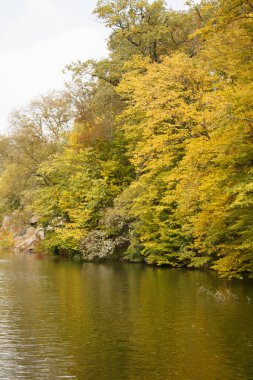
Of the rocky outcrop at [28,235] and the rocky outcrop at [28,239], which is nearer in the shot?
the rocky outcrop at [28,235]

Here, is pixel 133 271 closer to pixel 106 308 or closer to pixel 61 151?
pixel 106 308

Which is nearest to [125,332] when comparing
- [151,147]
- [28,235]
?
[151,147]

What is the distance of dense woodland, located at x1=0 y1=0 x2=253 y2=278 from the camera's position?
20.5 metres

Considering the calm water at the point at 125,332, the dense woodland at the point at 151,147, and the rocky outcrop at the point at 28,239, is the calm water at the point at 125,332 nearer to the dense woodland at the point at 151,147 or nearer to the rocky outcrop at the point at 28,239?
the dense woodland at the point at 151,147

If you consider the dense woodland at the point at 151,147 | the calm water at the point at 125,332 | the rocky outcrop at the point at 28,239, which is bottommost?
the calm water at the point at 125,332

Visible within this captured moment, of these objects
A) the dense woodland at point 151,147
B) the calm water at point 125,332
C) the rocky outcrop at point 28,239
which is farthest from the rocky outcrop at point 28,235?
the calm water at point 125,332

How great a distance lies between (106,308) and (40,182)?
34977 millimetres

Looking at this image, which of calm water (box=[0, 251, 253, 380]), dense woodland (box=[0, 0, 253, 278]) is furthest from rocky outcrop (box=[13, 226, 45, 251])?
calm water (box=[0, 251, 253, 380])

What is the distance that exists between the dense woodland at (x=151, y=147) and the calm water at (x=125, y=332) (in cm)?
412

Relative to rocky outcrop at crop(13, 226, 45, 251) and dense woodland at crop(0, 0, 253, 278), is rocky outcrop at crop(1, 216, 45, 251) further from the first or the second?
dense woodland at crop(0, 0, 253, 278)

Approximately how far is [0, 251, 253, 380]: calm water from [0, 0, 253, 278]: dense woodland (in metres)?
4.12

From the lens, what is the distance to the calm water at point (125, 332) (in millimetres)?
9883

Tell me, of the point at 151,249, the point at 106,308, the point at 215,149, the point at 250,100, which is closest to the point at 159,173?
the point at 151,249

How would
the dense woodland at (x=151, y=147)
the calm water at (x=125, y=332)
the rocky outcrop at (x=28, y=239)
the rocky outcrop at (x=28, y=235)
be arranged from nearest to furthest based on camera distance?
the calm water at (x=125, y=332) → the dense woodland at (x=151, y=147) → the rocky outcrop at (x=28, y=235) → the rocky outcrop at (x=28, y=239)
